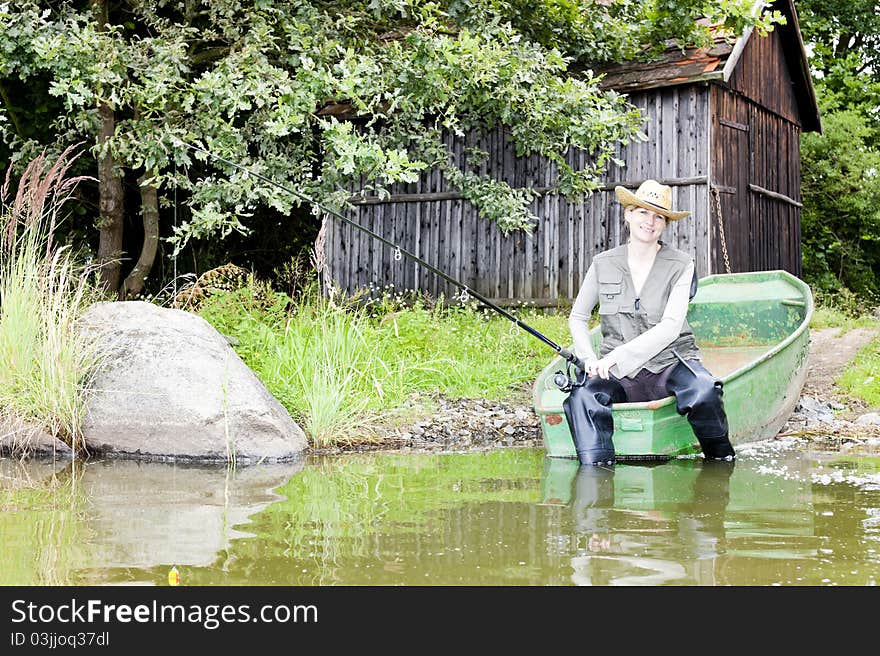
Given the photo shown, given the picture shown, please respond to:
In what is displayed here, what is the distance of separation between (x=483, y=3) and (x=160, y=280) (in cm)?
646

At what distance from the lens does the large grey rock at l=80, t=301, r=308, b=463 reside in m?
6.80

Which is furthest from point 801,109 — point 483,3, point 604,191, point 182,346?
point 182,346

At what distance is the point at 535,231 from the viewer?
13867mm

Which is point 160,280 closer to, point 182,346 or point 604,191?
point 604,191

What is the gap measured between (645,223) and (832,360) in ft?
17.4

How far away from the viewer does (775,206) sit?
15.3m

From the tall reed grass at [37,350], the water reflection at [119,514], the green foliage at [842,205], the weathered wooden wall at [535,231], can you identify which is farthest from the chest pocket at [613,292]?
the green foliage at [842,205]

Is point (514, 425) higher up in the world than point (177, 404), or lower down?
lower down

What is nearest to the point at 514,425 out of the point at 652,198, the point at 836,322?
the point at 652,198

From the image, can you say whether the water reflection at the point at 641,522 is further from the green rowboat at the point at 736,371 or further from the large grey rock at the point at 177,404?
the large grey rock at the point at 177,404

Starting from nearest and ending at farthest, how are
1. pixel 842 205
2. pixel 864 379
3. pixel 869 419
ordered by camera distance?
pixel 869 419, pixel 864 379, pixel 842 205

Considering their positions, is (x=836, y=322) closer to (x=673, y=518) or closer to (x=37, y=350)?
(x=673, y=518)

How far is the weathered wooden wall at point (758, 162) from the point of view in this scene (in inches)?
526
